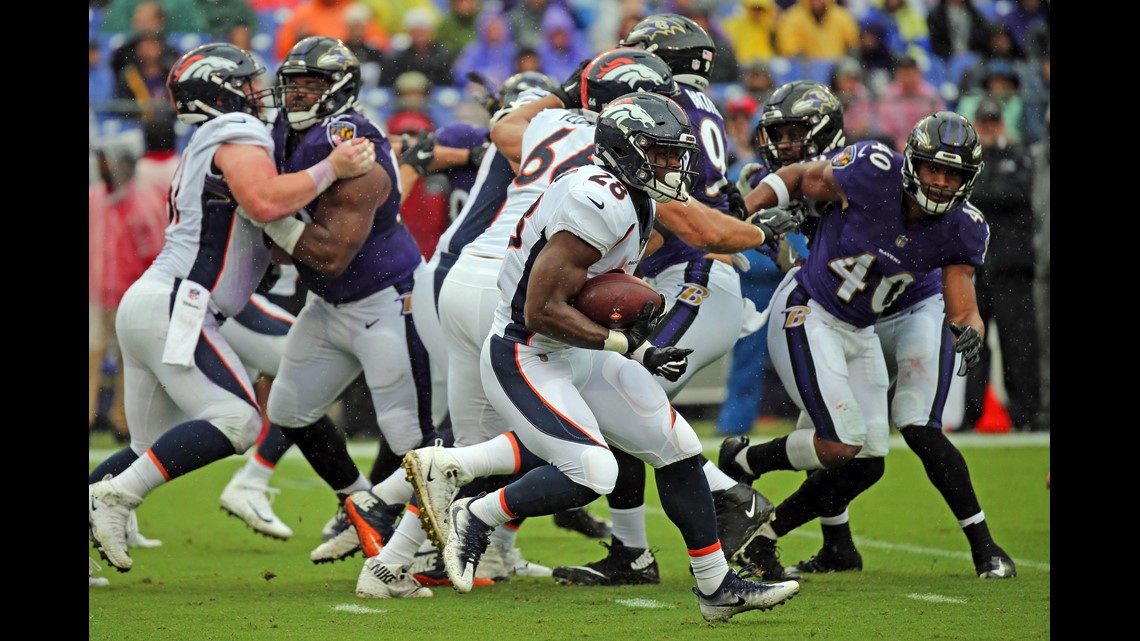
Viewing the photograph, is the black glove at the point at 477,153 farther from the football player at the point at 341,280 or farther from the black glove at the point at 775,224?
the black glove at the point at 775,224

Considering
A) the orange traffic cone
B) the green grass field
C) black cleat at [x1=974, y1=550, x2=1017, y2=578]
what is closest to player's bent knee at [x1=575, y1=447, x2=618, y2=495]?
the green grass field

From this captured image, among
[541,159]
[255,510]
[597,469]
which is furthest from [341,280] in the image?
[597,469]

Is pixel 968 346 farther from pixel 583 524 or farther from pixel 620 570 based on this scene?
pixel 583 524

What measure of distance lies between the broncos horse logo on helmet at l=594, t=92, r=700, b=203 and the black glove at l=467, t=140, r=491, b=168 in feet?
7.44

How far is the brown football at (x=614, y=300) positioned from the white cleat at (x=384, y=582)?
1308mm

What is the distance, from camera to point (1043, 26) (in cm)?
1163

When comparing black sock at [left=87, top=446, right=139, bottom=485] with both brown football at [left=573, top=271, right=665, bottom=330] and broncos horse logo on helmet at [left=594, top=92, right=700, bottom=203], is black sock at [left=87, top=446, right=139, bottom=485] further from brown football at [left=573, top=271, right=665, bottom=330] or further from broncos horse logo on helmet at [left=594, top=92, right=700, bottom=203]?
broncos horse logo on helmet at [left=594, top=92, right=700, bottom=203]

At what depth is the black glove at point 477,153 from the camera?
6.64m

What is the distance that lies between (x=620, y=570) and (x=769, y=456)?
0.73 m

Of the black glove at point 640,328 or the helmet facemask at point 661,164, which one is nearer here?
the black glove at point 640,328


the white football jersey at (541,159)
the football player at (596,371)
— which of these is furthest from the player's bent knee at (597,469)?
the white football jersey at (541,159)

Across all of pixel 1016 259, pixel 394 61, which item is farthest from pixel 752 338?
pixel 394 61

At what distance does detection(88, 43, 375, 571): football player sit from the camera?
5.20m

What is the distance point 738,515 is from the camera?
16.7 feet
